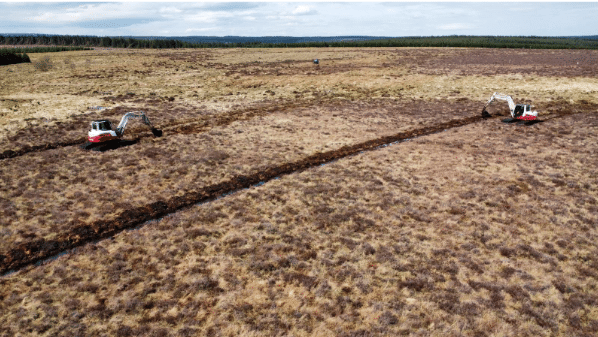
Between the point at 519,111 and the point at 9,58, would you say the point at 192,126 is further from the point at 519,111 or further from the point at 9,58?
the point at 9,58

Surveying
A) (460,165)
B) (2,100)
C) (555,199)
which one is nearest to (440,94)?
(460,165)

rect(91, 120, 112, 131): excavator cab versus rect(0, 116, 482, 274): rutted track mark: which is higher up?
rect(91, 120, 112, 131): excavator cab

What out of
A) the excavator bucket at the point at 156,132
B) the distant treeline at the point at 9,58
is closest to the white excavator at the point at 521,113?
the excavator bucket at the point at 156,132

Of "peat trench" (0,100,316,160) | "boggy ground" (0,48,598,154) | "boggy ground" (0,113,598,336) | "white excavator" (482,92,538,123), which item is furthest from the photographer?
"boggy ground" (0,48,598,154)

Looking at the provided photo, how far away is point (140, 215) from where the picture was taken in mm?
12289

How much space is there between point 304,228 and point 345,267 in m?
2.29

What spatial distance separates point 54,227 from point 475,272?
12576 mm

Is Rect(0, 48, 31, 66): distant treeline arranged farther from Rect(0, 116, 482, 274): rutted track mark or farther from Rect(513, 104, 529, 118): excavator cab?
Rect(513, 104, 529, 118): excavator cab

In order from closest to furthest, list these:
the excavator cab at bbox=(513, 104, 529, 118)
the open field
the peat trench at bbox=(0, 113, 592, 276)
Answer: the open field → the peat trench at bbox=(0, 113, 592, 276) → the excavator cab at bbox=(513, 104, 529, 118)

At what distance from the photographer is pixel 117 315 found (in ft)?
26.3

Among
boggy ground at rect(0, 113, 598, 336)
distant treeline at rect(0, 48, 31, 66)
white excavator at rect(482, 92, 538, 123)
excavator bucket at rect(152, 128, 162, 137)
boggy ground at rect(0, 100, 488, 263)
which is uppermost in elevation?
distant treeline at rect(0, 48, 31, 66)

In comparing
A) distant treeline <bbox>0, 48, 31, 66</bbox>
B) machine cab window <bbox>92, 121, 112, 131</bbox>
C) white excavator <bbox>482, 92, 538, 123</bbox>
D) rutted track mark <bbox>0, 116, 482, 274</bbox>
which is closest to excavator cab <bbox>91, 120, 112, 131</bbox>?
machine cab window <bbox>92, 121, 112, 131</bbox>

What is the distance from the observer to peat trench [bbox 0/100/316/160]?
19.0 metres

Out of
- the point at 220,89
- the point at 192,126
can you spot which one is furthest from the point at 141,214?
the point at 220,89
